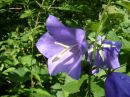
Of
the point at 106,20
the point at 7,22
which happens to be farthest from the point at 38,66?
the point at 7,22

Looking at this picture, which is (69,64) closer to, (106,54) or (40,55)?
(106,54)

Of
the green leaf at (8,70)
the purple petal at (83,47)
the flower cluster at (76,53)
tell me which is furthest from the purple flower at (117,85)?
the green leaf at (8,70)

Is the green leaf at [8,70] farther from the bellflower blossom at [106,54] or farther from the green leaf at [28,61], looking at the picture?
the bellflower blossom at [106,54]

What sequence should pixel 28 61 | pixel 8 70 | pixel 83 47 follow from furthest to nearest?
1. pixel 28 61
2. pixel 8 70
3. pixel 83 47

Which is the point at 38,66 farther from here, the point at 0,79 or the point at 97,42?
the point at 97,42

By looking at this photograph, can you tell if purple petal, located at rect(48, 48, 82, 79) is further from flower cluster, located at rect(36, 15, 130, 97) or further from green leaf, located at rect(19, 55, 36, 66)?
green leaf, located at rect(19, 55, 36, 66)

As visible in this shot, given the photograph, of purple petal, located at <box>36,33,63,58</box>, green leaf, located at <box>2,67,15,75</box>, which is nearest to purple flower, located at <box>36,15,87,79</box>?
purple petal, located at <box>36,33,63,58</box>

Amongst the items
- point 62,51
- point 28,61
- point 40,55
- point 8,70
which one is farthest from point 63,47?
point 40,55
